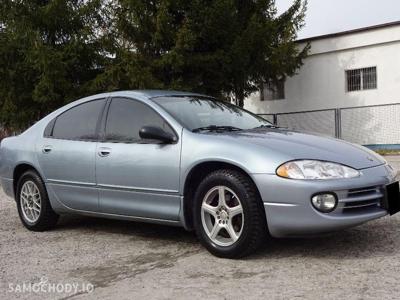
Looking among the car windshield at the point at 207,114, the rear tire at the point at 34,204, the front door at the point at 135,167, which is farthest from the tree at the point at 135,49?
the front door at the point at 135,167

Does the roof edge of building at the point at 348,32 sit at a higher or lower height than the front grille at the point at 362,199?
higher

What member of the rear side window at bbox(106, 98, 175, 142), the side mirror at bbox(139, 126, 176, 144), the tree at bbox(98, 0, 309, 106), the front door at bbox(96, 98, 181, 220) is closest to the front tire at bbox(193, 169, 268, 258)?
the front door at bbox(96, 98, 181, 220)

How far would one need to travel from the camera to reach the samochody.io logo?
12.9 feet

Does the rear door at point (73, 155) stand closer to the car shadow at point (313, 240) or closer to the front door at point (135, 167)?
the front door at point (135, 167)

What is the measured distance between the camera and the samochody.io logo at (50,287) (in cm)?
393

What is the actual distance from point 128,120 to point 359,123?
47.0 ft

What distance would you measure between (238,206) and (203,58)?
1252cm

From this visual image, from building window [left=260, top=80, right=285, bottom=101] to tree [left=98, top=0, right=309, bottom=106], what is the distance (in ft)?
7.50

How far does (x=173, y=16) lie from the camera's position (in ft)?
54.6

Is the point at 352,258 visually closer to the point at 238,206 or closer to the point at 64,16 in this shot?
the point at 238,206

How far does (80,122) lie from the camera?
5.91m

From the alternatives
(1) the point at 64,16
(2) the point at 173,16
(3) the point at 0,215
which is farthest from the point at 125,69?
(3) the point at 0,215

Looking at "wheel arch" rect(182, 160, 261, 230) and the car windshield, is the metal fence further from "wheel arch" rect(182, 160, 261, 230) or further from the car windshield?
"wheel arch" rect(182, 160, 261, 230)

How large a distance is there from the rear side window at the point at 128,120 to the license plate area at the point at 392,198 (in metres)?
2.03
